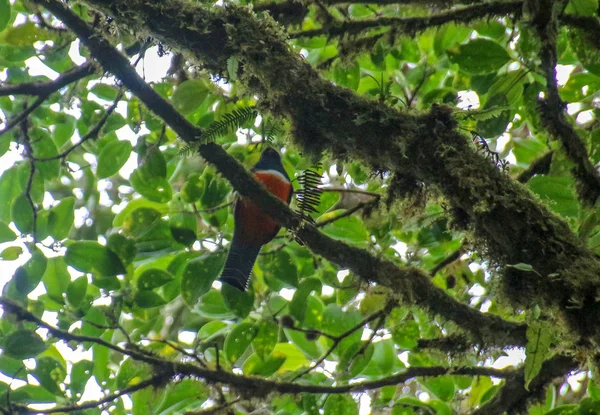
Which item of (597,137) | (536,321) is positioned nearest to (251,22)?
(536,321)

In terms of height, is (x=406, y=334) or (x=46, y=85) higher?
(x=46, y=85)

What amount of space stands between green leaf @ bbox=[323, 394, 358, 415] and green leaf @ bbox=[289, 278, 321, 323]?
0.39 m

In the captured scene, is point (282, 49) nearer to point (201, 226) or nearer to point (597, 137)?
point (597, 137)

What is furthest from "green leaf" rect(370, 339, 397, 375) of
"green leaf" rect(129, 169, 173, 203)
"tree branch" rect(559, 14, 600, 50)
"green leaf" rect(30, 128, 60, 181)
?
"green leaf" rect(30, 128, 60, 181)

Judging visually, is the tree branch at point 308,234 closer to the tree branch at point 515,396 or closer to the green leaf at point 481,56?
the tree branch at point 515,396

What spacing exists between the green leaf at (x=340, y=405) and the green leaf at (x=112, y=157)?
144 cm

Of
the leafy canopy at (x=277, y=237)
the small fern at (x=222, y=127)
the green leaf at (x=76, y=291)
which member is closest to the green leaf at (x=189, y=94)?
the leafy canopy at (x=277, y=237)

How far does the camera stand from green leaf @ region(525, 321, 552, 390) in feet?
5.92

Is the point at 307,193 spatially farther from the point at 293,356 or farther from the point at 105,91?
the point at 105,91

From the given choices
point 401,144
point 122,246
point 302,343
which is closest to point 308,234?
point 401,144

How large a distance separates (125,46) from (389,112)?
1452 millimetres

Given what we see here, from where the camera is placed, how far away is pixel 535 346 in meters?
1.85

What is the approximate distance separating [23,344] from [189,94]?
1.25 metres

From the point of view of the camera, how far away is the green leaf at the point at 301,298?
2.71 metres
